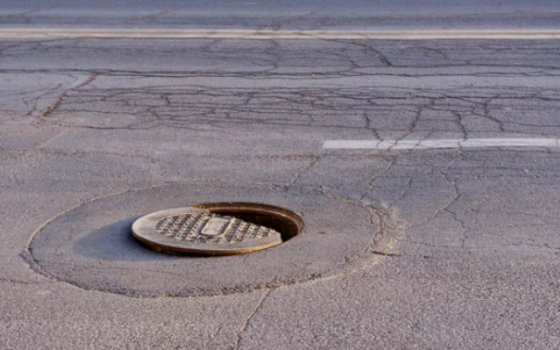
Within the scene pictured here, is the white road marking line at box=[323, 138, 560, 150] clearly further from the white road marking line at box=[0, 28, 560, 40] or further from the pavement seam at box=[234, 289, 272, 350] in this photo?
the white road marking line at box=[0, 28, 560, 40]

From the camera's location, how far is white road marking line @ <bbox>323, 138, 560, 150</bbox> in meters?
7.39

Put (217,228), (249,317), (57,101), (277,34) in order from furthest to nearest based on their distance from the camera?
1. (277,34)
2. (57,101)
3. (217,228)
4. (249,317)

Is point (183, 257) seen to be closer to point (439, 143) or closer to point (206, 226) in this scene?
point (206, 226)

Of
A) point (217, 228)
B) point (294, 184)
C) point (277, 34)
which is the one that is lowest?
point (277, 34)

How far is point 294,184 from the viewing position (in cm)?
639

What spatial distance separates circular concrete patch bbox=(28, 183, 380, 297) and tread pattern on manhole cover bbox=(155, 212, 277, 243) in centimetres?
23

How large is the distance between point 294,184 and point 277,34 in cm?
812

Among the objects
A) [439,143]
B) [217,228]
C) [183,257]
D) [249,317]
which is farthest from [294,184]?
[249,317]

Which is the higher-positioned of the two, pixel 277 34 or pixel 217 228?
pixel 217 228

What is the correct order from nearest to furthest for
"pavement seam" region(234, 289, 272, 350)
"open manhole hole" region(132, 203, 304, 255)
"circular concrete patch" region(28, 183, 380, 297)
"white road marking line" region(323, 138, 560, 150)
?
1. "pavement seam" region(234, 289, 272, 350)
2. "circular concrete patch" region(28, 183, 380, 297)
3. "open manhole hole" region(132, 203, 304, 255)
4. "white road marking line" region(323, 138, 560, 150)

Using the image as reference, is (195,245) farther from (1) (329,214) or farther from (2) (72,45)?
(2) (72,45)

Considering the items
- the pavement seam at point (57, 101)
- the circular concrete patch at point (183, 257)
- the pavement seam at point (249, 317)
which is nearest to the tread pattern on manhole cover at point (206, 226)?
the circular concrete patch at point (183, 257)

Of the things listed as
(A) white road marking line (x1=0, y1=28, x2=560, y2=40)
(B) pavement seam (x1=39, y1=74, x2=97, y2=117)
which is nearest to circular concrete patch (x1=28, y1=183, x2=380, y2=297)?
(B) pavement seam (x1=39, y1=74, x2=97, y2=117)

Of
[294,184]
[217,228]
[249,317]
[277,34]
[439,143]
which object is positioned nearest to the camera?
[249,317]
